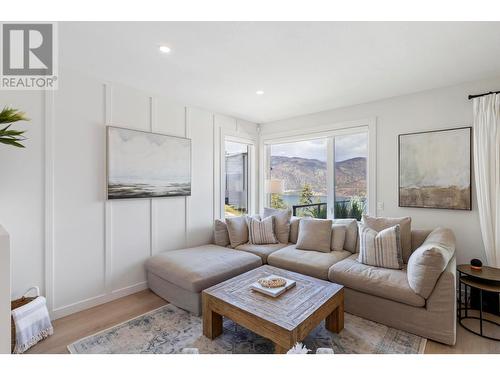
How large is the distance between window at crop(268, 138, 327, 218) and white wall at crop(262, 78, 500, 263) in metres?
0.64

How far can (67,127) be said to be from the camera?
2.46 metres

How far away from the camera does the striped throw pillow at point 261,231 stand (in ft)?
11.8

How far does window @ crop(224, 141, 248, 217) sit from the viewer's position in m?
4.29

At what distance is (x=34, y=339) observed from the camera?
199 cm

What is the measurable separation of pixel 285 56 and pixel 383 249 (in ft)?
7.14

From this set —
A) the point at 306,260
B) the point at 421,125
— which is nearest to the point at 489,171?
the point at 421,125

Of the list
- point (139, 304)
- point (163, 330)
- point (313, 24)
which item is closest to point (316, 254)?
point (163, 330)

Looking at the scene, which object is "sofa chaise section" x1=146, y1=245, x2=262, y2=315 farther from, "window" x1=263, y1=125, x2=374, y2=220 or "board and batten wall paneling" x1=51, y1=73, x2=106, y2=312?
"window" x1=263, y1=125, x2=374, y2=220

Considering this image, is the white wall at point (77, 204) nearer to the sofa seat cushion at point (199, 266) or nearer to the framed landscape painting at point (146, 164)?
the framed landscape painting at point (146, 164)

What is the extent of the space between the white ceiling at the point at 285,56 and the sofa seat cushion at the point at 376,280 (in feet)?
6.66

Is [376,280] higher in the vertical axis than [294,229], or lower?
lower

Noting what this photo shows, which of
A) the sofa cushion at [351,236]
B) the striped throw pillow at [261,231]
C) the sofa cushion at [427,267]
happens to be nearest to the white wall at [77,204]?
the striped throw pillow at [261,231]

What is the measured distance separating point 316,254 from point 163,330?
1877 millimetres

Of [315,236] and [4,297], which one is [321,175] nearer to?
[315,236]
